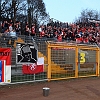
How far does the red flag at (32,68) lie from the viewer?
12406mm

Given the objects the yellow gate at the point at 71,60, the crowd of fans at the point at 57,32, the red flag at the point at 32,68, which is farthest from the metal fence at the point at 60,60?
the crowd of fans at the point at 57,32

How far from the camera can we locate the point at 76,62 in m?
15.1

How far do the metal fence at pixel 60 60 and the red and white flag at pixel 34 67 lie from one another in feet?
0.59

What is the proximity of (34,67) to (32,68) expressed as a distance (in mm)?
144

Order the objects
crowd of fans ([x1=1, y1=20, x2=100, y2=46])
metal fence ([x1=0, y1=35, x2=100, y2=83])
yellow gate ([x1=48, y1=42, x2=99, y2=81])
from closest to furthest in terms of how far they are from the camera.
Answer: metal fence ([x1=0, y1=35, x2=100, y2=83])
yellow gate ([x1=48, y1=42, x2=99, y2=81])
crowd of fans ([x1=1, y1=20, x2=100, y2=46])

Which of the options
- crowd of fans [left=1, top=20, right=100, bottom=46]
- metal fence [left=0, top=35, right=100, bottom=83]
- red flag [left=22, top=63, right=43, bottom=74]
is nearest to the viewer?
metal fence [left=0, top=35, right=100, bottom=83]

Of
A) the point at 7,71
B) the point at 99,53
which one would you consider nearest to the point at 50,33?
the point at 99,53

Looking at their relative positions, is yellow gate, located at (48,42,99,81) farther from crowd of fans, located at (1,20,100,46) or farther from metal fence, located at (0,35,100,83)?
crowd of fans, located at (1,20,100,46)

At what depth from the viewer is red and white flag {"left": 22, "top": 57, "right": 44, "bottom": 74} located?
12.4m

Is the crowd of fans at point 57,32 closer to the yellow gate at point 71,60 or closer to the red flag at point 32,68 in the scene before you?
the yellow gate at point 71,60

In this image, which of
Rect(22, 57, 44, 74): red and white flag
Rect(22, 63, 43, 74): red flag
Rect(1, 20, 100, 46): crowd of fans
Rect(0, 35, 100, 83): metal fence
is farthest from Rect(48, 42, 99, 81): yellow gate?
Rect(1, 20, 100, 46): crowd of fans

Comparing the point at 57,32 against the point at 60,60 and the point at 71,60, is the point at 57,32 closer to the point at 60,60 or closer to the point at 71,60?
the point at 71,60

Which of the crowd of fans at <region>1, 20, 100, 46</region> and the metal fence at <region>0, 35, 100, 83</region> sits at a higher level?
the crowd of fans at <region>1, 20, 100, 46</region>

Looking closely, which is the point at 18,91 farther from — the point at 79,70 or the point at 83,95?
the point at 79,70
